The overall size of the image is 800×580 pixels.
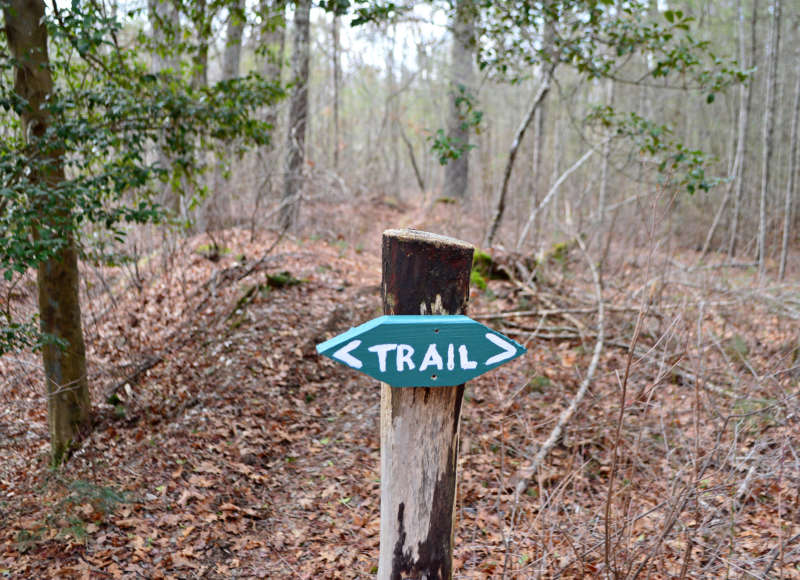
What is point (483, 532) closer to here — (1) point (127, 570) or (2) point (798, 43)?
(1) point (127, 570)

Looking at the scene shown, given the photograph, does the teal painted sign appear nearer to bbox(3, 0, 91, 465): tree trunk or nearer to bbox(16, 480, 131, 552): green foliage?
bbox(3, 0, 91, 465): tree trunk

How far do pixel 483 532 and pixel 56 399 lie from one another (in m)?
3.69

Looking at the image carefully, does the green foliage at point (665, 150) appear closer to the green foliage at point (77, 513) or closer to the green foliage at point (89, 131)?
the green foliage at point (89, 131)

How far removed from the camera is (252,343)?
6109 millimetres

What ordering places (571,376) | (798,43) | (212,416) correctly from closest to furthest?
(212,416) → (571,376) → (798,43)

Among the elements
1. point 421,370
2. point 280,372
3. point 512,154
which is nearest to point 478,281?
point 512,154

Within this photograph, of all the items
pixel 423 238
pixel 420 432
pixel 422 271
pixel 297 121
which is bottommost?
pixel 420 432

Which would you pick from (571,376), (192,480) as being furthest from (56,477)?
(571,376)

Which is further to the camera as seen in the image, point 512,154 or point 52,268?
point 512,154

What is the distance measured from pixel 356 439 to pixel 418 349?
354 centimetres

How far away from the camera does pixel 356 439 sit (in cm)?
501

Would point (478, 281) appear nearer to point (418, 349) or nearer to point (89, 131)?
point (89, 131)

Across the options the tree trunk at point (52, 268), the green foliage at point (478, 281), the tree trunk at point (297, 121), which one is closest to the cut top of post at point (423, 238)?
the tree trunk at point (52, 268)

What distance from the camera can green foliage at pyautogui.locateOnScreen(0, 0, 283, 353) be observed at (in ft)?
11.7
